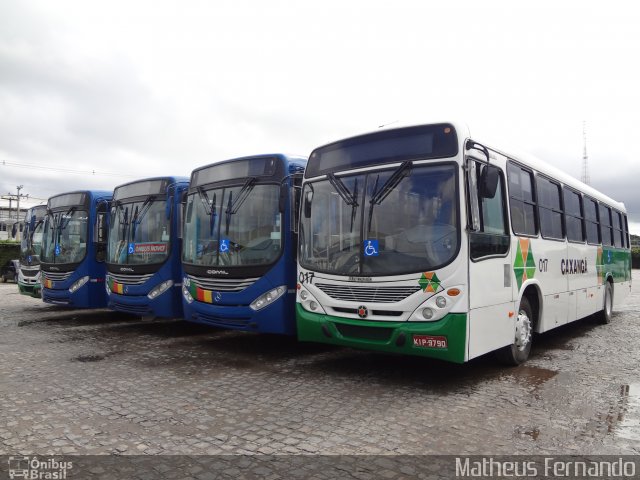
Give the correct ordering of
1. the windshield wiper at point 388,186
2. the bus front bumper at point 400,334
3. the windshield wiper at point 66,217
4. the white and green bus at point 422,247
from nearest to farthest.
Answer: the bus front bumper at point 400,334 → the white and green bus at point 422,247 → the windshield wiper at point 388,186 → the windshield wiper at point 66,217

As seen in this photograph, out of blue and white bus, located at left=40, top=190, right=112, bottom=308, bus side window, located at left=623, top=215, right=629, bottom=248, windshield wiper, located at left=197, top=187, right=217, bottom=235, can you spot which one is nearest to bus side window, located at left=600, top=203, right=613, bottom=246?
bus side window, located at left=623, top=215, right=629, bottom=248

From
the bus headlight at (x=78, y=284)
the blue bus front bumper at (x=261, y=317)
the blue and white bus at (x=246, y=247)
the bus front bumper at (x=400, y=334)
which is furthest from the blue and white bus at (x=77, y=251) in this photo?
the bus front bumper at (x=400, y=334)

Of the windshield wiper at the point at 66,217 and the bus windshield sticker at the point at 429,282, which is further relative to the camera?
the windshield wiper at the point at 66,217

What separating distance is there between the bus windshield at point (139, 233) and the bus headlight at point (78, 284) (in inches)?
47.9

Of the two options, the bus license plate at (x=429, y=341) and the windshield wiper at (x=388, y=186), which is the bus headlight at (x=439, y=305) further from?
the windshield wiper at (x=388, y=186)

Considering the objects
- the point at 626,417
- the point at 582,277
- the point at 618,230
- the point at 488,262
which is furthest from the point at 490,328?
the point at 618,230

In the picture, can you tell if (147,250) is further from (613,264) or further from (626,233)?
Answer: (626,233)

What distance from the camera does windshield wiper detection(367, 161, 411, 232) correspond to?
620 cm

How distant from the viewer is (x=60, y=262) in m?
12.4

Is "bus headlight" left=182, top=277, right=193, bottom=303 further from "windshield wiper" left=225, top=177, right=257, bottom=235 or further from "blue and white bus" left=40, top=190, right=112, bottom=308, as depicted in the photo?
"blue and white bus" left=40, top=190, right=112, bottom=308

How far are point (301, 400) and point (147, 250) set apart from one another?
576 cm

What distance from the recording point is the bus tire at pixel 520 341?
22.9 feet

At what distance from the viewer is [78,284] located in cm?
1190

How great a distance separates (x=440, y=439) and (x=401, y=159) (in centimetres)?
327
